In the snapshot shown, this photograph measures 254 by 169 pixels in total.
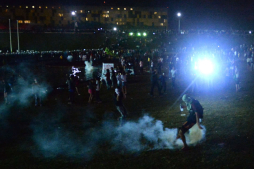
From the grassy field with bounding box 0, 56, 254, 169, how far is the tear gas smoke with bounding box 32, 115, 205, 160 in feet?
0.10

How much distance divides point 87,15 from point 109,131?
89.3 m

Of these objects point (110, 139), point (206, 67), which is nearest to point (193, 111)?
point (110, 139)

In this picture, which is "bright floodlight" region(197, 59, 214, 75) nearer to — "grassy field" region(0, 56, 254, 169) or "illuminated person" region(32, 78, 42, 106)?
"grassy field" region(0, 56, 254, 169)

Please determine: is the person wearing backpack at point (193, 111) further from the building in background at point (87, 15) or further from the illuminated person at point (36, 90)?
the building in background at point (87, 15)

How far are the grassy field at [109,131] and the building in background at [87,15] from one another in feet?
251

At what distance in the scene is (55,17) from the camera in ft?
303

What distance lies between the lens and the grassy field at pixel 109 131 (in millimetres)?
7066

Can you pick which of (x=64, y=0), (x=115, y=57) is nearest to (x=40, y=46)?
(x=115, y=57)

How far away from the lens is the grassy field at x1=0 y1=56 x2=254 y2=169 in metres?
7.07

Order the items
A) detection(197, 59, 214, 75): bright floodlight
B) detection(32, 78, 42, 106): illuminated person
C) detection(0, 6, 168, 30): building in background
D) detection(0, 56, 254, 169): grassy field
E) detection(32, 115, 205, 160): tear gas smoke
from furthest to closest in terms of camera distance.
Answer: detection(0, 6, 168, 30): building in background < detection(197, 59, 214, 75): bright floodlight < detection(32, 78, 42, 106): illuminated person < detection(32, 115, 205, 160): tear gas smoke < detection(0, 56, 254, 169): grassy field

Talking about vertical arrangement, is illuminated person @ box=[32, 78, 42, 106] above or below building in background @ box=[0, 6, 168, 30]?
below

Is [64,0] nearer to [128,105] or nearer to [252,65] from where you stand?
[252,65]

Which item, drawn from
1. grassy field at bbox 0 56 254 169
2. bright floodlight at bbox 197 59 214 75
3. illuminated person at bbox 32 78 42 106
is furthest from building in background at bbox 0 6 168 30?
grassy field at bbox 0 56 254 169

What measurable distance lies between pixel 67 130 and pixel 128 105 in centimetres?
441
